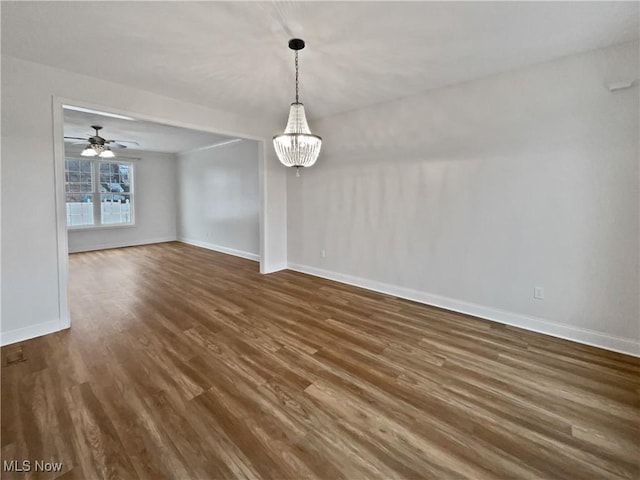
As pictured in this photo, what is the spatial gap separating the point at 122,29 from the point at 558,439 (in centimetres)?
423

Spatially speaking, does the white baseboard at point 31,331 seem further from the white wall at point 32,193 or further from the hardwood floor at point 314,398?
the hardwood floor at point 314,398

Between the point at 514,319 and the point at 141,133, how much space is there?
703 centimetres

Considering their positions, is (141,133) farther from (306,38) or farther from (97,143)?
(306,38)

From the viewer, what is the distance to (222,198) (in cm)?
724

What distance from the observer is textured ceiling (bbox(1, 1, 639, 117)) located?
213cm

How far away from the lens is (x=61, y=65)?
9.53ft

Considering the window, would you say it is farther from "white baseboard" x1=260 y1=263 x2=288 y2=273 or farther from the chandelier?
the chandelier

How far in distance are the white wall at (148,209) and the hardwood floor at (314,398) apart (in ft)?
16.9

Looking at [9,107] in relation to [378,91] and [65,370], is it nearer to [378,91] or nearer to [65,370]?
[65,370]

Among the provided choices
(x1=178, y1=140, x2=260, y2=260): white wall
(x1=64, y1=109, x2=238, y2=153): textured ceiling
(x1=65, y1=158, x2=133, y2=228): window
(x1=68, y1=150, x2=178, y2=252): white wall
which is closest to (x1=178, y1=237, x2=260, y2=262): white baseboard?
(x1=178, y1=140, x2=260, y2=260): white wall

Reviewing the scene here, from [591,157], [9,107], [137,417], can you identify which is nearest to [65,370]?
[137,417]

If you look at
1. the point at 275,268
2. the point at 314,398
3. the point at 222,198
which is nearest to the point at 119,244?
the point at 222,198

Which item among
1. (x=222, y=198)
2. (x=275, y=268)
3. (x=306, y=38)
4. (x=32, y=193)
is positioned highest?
(x=306, y=38)

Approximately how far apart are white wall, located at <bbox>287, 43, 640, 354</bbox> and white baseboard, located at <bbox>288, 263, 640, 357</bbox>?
0.5 inches
